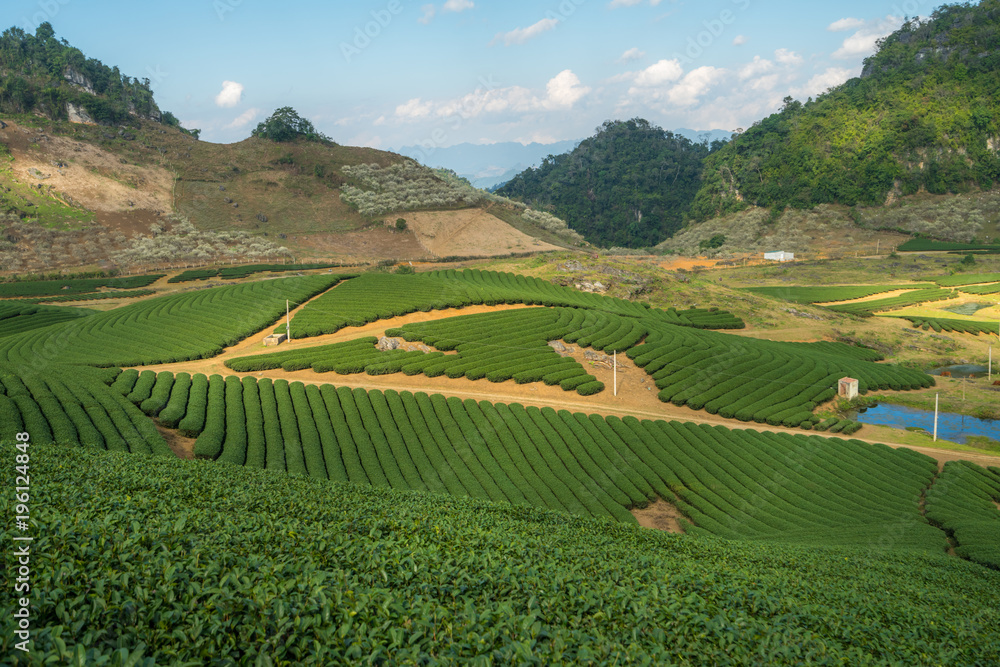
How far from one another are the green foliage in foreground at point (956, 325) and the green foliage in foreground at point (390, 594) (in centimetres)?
6208

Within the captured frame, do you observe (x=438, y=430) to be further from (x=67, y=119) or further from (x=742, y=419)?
(x=67, y=119)

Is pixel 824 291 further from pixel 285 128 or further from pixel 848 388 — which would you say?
pixel 285 128

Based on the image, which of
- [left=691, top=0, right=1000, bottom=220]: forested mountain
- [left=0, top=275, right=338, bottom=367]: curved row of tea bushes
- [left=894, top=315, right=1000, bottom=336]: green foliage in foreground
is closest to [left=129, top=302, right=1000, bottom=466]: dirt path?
[left=0, top=275, right=338, bottom=367]: curved row of tea bushes

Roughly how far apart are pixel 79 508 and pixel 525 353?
3206 cm

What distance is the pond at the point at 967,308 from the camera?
69.1 meters

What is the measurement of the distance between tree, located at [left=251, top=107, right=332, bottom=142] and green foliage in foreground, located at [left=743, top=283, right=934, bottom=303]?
86902mm

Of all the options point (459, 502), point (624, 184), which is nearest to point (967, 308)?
point (459, 502)

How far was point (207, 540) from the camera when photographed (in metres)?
7.84

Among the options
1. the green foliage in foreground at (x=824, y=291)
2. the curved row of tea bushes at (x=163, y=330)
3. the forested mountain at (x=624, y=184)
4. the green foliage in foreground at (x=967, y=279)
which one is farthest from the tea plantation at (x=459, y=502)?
the forested mountain at (x=624, y=184)

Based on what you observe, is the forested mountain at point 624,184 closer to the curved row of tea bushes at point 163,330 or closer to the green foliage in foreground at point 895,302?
the green foliage in foreground at point 895,302

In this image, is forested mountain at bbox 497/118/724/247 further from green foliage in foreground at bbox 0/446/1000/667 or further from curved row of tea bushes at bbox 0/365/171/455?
green foliage in foreground at bbox 0/446/1000/667

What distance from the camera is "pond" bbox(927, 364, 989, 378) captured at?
5056 cm

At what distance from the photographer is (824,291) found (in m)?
78.4

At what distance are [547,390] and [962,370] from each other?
42.2 m
